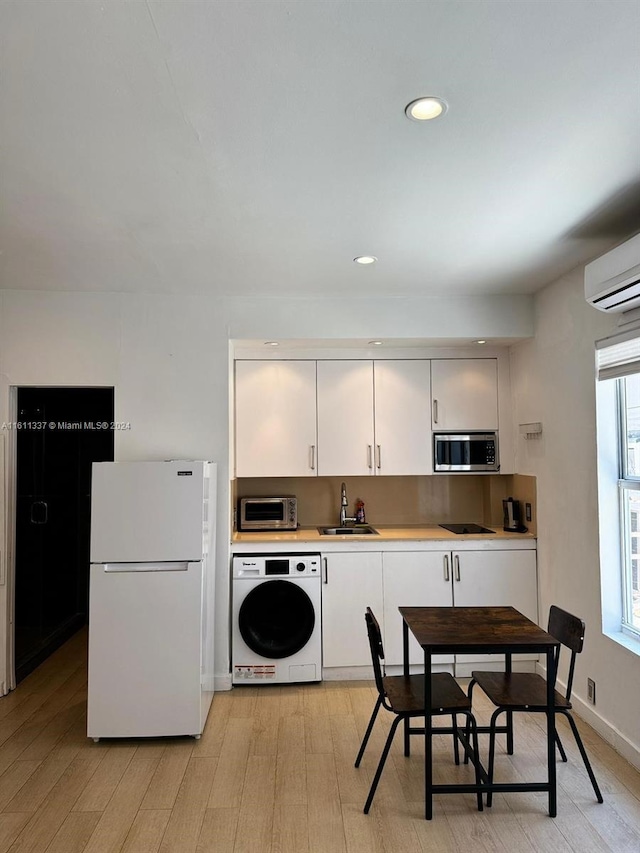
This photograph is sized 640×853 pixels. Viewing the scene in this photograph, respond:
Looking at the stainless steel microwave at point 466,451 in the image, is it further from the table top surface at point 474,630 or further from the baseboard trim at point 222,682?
the baseboard trim at point 222,682

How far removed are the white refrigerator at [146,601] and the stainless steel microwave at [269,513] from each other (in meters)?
1.11

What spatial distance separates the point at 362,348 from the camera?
14.7 feet

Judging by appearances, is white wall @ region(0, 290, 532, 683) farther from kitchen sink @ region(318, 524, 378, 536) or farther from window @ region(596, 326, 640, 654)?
window @ region(596, 326, 640, 654)

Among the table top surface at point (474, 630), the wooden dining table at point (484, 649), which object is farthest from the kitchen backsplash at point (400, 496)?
the wooden dining table at point (484, 649)

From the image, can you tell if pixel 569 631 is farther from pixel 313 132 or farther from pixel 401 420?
pixel 313 132

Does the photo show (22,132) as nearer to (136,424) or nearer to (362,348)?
(136,424)

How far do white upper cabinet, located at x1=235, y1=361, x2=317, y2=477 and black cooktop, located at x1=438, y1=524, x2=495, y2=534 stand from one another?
1153 mm

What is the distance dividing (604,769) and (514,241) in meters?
2.71

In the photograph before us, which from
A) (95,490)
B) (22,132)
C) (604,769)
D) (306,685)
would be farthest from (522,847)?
(22,132)

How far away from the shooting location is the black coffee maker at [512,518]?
4348mm

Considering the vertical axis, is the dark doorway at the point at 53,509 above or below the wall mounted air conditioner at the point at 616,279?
below

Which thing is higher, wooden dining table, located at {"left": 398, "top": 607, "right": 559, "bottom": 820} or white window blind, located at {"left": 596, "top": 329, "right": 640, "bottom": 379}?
white window blind, located at {"left": 596, "top": 329, "right": 640, "bottom": 379}

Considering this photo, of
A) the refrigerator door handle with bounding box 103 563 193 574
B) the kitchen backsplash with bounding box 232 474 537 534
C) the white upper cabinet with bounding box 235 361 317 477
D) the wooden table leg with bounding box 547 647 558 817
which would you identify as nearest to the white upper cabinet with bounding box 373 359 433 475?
the kitchen backsplash with bounding box 232 474 537 534

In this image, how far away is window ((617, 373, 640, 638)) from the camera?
3.11 metres
